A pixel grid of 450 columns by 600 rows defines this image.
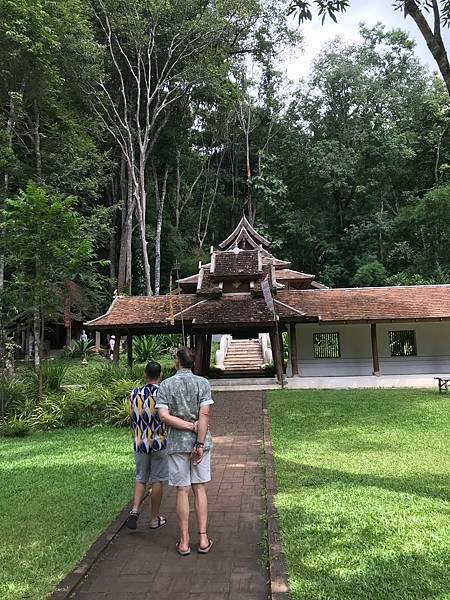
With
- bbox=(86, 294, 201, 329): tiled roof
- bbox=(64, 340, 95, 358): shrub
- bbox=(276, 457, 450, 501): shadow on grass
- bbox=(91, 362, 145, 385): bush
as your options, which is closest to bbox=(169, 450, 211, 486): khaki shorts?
bbox=(276, 457, 450, 501): shadow on grass

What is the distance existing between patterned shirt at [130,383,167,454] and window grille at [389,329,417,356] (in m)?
17.2

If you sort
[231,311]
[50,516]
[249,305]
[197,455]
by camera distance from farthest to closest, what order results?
[249,305] → [231,311] → [50,516] → [197,455]

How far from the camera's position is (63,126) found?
1024 inches

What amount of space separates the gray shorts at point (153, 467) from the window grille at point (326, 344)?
16241 mm

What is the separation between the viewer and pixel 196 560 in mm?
4242

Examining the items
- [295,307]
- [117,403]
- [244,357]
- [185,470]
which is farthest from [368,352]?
[185,470]

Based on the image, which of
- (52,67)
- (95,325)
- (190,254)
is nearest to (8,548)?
(95,325)

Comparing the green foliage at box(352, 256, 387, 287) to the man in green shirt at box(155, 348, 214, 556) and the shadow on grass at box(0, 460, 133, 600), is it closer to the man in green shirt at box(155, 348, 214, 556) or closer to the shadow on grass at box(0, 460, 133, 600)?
the shadow on grass at box(0, 460, 133, 600)

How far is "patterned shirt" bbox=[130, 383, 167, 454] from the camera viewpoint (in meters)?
4.93

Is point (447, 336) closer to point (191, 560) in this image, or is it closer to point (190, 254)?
point (191, 560)

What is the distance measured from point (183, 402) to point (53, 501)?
2.92 metres

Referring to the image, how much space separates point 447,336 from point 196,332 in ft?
32.5

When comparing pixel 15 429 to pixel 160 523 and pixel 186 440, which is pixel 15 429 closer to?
pixel 160 523

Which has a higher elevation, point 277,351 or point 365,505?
point 277,351
